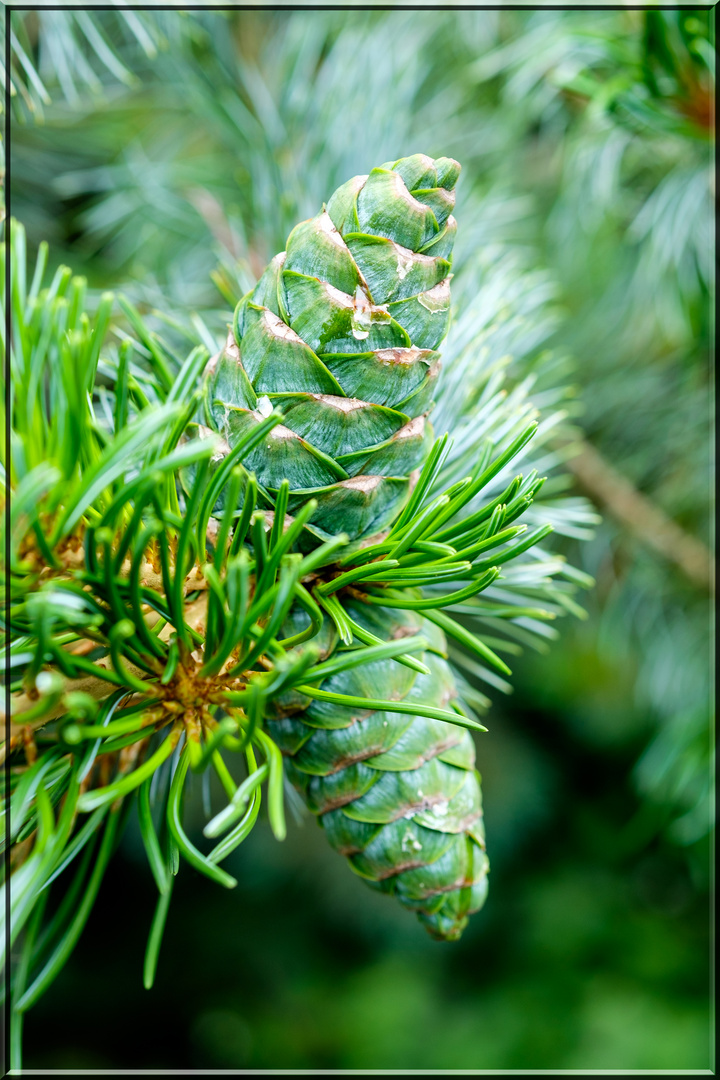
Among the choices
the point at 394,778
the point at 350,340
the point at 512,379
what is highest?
the point at 512,379

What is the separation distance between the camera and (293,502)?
9.4 inches

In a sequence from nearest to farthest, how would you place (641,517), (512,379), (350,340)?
(350,340)
(512,379)
(641,517)

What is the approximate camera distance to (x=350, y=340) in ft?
0.74

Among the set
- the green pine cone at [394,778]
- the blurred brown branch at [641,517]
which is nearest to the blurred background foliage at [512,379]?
the blurred brown branch at [641,517]

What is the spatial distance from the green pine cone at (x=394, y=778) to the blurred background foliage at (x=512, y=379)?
139mm

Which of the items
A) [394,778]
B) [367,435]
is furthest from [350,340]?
[394,778]

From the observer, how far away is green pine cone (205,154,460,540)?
0.73 ft

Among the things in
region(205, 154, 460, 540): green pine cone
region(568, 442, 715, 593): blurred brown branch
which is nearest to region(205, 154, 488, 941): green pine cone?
region(205, 154, 460, 540): green pine cone

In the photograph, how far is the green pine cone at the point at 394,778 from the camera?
0.25 metres

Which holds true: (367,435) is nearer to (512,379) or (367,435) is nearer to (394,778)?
(394,778)

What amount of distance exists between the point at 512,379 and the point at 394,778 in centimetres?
32

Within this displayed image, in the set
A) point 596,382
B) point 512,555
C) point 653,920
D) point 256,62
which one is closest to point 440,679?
point 512,555

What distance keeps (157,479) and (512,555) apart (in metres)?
0.11

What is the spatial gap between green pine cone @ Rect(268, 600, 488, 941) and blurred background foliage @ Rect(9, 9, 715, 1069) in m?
0.14
